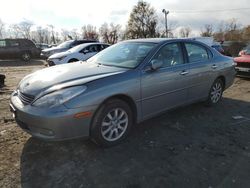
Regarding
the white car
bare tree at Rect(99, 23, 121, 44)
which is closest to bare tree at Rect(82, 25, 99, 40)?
bare tree at Rect(99, 23, 121, 44)

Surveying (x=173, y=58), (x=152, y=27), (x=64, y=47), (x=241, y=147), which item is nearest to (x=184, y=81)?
(x=173, y=58)

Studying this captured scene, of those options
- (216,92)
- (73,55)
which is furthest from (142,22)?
(216,92)

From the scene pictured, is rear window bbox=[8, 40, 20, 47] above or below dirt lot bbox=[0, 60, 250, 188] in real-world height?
above

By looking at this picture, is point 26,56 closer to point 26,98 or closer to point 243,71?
point 243,71

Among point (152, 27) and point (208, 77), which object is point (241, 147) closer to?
point (208, 77)

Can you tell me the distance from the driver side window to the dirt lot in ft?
3.69

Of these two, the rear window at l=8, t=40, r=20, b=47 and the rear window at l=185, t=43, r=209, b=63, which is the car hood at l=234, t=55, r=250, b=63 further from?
the rear window at l=8, t=40, r=20, b=47

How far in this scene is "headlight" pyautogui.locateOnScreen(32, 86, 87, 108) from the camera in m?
3.36

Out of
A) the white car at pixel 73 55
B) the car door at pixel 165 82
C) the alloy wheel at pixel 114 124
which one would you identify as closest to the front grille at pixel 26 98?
the alloy wheel at pixel 114 124

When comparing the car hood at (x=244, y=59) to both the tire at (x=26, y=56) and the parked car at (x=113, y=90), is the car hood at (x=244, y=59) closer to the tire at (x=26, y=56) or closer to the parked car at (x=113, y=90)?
the parked car at (x=113, y=90)

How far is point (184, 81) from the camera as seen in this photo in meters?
4.93

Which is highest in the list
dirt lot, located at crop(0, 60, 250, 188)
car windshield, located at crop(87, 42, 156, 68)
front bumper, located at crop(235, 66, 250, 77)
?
car windshield, located at crop(87, 42, 156, 68)

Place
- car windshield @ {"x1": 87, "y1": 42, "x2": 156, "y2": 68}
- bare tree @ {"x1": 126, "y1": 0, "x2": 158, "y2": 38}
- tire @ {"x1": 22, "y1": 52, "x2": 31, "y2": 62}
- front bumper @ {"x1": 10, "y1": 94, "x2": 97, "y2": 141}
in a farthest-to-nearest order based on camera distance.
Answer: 1. bare tree @ {"x1": 126, "y1": 0, "x2": 158, "y2": 38}
2. tire @ {"x1": 22, "y1": 52, "x2": 31, "y2": 62}
3. car windshield @ {"x1": 87, "y1": 42, "x2": 156, "y2": 68}
4. front bumper @ {"x1": 10, "y1": 94, "x2": 97, "y2": 141}

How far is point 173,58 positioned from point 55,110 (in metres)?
2.47
